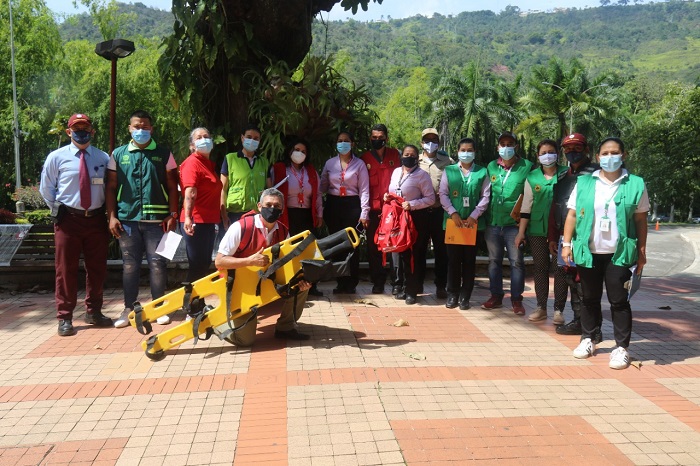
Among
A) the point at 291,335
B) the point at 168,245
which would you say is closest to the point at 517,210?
the point at 291,335

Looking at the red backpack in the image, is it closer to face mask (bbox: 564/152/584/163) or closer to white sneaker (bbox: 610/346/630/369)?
face mask (bbox: 564/152/584/163)

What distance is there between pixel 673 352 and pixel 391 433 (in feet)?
10.9

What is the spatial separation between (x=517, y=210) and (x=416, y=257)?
1.35 meters

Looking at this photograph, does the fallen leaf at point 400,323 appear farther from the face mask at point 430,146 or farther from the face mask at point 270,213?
the face mask at point 430,146

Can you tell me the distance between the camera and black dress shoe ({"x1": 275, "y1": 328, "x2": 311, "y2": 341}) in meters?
5.50

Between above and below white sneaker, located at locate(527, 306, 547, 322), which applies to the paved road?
below

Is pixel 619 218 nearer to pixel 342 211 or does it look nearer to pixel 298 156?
pixel 342 211

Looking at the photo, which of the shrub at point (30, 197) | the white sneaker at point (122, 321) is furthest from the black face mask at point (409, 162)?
the shrub at point (30, 197)

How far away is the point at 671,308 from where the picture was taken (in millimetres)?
7309

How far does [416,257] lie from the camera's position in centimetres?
704

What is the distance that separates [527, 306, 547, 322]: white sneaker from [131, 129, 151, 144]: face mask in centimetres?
451

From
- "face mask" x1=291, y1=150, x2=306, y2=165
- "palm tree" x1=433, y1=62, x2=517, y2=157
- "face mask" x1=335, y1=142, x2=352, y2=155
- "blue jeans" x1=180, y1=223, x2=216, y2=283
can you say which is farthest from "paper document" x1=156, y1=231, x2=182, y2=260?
"palm tree" x1=433, y1=62, x2=517, y2=157

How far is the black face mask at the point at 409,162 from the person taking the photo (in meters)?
6.70

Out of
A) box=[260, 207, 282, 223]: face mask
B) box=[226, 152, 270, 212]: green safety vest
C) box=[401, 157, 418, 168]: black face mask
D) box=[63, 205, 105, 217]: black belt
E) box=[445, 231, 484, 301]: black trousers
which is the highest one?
box=[401, 157, 418, 168]: black face mask
